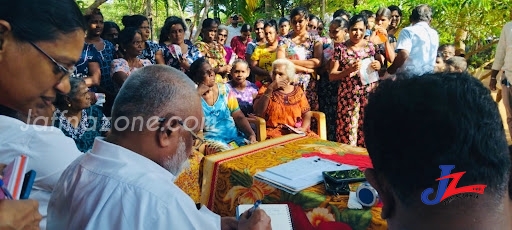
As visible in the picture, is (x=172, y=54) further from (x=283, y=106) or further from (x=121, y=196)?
(x=121, y=196)

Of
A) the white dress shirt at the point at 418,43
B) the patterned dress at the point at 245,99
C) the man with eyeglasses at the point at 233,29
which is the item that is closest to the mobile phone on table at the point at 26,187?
the patterned dress at the point at 245,99

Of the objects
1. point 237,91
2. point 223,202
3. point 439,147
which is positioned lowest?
point 223,202

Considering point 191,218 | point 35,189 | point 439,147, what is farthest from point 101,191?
point 439,147

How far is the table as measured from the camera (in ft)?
6.61

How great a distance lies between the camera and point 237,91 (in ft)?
14.6

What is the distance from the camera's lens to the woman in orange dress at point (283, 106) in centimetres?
404

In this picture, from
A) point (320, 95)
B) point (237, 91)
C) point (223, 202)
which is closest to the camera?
point (223, 202)

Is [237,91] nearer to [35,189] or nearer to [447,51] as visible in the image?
[447,51]

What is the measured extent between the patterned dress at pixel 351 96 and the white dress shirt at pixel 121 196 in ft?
10.6

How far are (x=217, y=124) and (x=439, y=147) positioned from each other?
319 cm

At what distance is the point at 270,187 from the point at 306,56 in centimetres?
310

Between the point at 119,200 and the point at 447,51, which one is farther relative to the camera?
the point at 447,51

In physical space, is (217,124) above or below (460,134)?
below

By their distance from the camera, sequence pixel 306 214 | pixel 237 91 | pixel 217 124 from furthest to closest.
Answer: pixel 237 91
pixel 217 124
pixel 306 214
